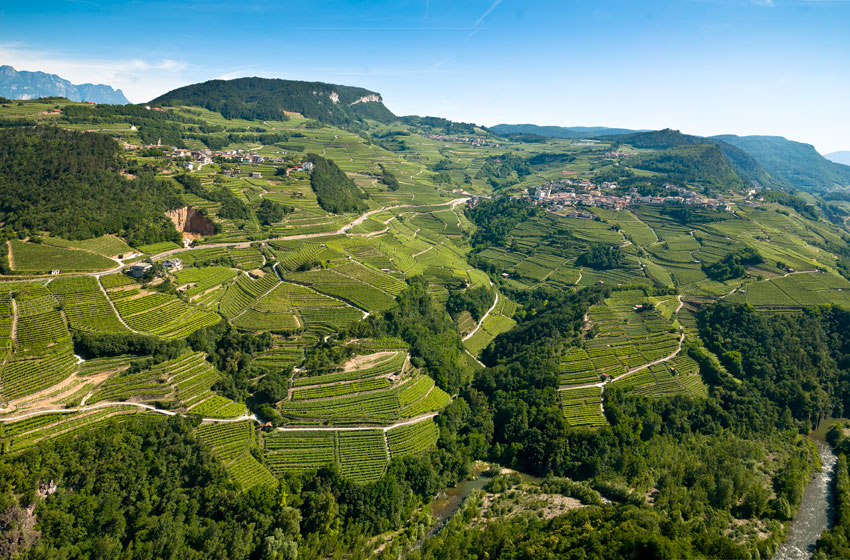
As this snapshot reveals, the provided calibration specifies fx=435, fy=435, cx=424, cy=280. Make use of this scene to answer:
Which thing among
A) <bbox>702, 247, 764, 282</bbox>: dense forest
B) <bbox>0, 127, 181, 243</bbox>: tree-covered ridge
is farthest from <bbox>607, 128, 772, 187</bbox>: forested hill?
<bbox>0, 127, 181, 243</bbox>: tree-covered ridge

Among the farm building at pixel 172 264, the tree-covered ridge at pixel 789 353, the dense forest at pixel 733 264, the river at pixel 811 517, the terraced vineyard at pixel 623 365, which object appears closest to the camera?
the river at pixel 811 517

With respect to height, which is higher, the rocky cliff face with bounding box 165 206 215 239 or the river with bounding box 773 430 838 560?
the rocky cliff face with bounding box 165 206 215 239

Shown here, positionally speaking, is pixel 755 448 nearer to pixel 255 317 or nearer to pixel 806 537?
pixel 806 537

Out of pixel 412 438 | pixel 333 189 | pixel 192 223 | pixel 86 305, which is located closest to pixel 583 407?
pixel 412 438

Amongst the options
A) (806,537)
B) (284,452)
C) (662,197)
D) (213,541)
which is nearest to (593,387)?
(806,537)

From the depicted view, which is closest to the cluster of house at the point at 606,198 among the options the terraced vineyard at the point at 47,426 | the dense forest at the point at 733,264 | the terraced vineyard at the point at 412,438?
the dense forest at the point at 733,264

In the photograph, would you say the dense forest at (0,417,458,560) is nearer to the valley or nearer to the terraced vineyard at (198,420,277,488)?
the valley

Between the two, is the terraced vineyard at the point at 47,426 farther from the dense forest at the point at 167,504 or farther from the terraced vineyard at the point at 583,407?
the terraced vineyard at the point at 583,407
